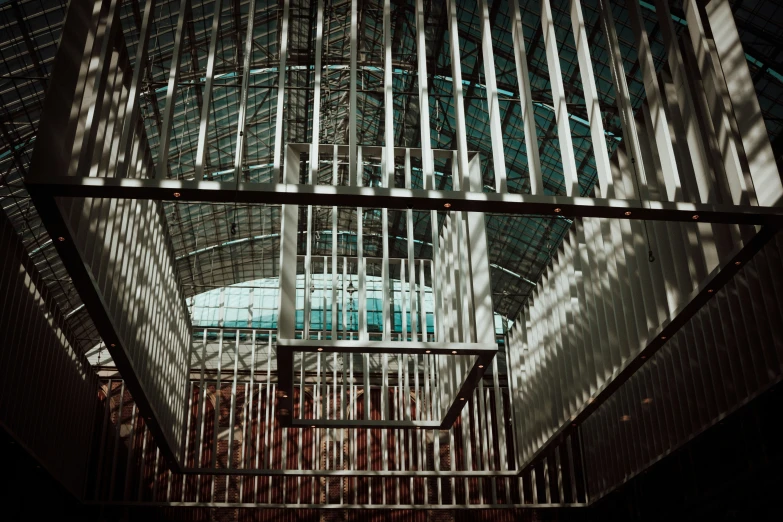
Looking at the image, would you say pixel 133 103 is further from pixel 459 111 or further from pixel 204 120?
pixel 459 111

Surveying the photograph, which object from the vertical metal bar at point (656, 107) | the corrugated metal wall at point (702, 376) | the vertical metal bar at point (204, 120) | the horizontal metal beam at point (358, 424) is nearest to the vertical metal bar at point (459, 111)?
the vertical metal bar at point (656, 107)

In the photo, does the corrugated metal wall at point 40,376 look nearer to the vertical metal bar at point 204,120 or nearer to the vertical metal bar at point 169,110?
the vertical metal bar at point 169,110

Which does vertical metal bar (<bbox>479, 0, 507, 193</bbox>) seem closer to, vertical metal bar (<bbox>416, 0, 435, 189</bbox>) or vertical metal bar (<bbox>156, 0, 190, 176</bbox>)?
vertical metal bar (<bbox>416, 0, 435, 189</bbox>)

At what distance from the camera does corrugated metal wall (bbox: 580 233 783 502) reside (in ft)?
42.0

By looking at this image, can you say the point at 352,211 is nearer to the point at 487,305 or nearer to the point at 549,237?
the point at 549,237

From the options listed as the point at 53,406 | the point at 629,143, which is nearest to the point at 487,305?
the point at 629,143

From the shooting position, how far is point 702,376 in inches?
581

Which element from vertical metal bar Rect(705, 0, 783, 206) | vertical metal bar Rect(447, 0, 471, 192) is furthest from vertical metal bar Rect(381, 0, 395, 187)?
vertical metal bar Rect(705, 0, 783, 206)

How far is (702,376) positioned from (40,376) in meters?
13.5

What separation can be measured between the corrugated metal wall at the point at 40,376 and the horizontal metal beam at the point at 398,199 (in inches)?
240

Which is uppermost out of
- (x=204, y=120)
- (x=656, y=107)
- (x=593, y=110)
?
(x=656, y=107)

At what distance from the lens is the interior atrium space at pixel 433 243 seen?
9.16 m

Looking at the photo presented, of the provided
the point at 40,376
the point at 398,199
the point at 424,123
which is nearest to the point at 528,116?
the point at 424,123

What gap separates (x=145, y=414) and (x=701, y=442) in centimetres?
1256
